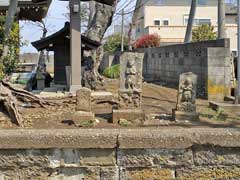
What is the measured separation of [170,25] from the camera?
50875 mm

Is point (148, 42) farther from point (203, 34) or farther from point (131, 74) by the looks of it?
point (131, 74)

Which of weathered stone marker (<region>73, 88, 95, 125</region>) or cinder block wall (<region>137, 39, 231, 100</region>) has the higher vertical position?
cinder block wall (<region>137, 39, 231, 100</region>)

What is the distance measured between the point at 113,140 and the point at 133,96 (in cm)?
704

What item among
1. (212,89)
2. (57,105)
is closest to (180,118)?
Answer: (57,105)

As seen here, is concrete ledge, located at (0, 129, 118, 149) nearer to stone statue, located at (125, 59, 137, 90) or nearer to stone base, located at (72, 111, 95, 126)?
stone base, located at (72, 111, 95, 126)

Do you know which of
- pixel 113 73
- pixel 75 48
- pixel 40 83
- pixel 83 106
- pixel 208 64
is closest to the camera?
pixel 83 106

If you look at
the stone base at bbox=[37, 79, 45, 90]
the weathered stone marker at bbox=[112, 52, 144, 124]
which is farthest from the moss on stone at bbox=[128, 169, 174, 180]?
the stone base at bbox=[37, 79, 45, 90]

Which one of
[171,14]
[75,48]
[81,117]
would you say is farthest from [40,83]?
[171,14]

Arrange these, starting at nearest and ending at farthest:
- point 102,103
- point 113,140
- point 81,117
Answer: point 113,140 → point 81,117 → point 102,103

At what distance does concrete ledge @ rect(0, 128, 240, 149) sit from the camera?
11.5 feet

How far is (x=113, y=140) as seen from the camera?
352 centimetres

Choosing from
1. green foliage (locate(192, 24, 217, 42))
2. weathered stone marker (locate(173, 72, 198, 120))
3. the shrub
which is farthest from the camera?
the shrub

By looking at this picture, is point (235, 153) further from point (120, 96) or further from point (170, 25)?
point (170, 25)

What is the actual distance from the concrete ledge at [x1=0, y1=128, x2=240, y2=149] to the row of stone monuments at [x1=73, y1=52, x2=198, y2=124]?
21.6 ft
